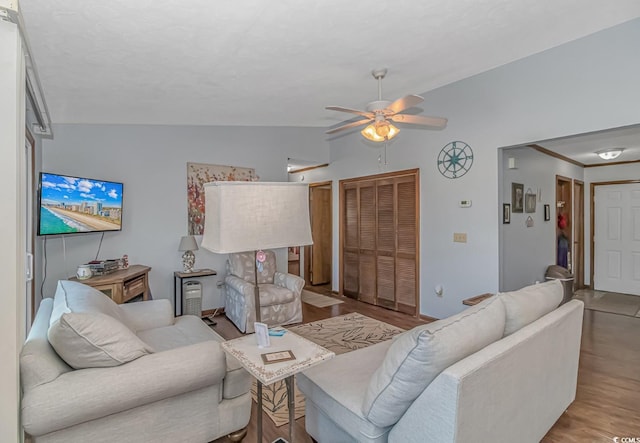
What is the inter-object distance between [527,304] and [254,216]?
5.11 ft

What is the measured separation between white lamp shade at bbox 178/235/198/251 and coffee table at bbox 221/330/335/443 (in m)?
2.67

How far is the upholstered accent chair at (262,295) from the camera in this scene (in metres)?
3.98

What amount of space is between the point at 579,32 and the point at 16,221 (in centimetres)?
408

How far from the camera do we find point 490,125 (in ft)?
12.3

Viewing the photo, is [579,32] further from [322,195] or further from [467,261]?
[322,195]

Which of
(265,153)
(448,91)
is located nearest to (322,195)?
(265,153)

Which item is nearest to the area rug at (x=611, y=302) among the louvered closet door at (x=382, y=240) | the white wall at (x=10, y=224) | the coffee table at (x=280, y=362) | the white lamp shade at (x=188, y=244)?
the louvered closet door at (x=382, y=240)

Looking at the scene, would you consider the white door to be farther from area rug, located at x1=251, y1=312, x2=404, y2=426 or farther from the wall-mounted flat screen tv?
the wall-mounted flat screen tv

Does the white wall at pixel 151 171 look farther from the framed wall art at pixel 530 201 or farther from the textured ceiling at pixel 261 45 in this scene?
the framed wall art at pixel 530 201

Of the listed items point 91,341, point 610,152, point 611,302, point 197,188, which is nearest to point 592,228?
point 611,302

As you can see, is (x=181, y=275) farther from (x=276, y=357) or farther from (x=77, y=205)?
(x=276, y=357)

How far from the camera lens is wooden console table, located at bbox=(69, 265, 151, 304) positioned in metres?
3.24

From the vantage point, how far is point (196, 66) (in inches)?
108

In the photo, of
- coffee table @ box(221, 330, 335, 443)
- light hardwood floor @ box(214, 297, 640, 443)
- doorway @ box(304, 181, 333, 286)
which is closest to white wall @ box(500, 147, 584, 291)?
light hardwood floor @ box(214, 297, 640, 443)
